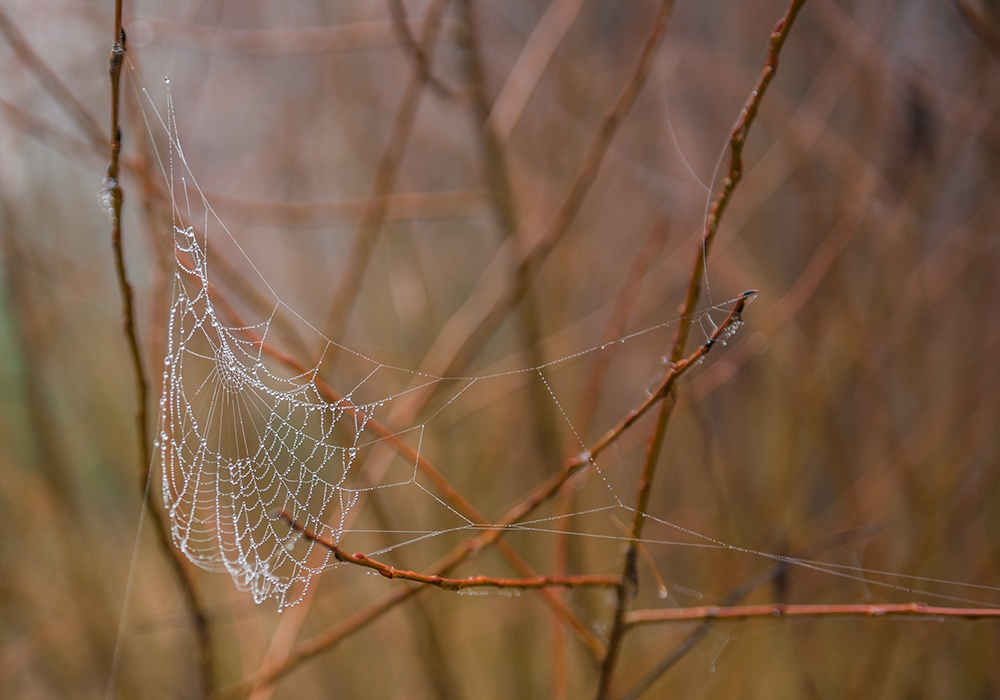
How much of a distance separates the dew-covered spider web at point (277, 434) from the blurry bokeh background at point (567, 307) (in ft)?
0.15

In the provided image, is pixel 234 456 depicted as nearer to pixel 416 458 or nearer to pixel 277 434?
pixel 277 434

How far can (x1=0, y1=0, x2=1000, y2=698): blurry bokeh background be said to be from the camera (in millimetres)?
987

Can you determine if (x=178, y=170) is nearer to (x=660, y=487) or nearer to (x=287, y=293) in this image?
(x=287, y=293)

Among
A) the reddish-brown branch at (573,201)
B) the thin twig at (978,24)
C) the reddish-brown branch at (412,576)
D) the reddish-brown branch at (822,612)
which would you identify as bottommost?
the reddish-brown branch at (822,612)

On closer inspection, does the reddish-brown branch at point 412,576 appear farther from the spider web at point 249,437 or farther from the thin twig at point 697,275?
the spider web at point 249,437

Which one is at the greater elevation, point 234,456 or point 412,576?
point 234,456

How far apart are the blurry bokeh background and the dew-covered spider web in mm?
45

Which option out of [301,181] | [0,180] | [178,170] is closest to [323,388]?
[178,170]

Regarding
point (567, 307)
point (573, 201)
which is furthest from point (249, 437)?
point (573, 201)

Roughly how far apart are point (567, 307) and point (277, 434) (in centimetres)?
74

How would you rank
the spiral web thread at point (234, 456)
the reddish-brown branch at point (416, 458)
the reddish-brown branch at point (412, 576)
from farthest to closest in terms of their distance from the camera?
the spiral web thread at point (234, 456) < the reddish-brown branch at point (416, 458) < the reddish-brown branch at point (412, 576)

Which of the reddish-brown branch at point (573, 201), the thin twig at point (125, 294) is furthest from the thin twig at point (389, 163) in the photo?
the thin twig at point (125, 294)

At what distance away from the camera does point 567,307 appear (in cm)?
133

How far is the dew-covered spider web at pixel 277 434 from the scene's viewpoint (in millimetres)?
720
